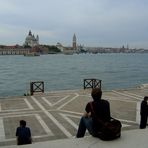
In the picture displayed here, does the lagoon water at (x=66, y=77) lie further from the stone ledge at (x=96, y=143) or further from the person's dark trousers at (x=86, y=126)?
the stone ledge at (x=96, y=143)

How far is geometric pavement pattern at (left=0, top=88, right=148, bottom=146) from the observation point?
1299 centimetres

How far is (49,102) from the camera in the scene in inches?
792

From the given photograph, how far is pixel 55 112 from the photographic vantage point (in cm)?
1706

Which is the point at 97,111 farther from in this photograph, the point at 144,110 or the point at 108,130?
the point at 144,110

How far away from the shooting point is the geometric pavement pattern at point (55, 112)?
42.6ft

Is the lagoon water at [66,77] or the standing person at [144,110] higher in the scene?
the standing person at [144,110]

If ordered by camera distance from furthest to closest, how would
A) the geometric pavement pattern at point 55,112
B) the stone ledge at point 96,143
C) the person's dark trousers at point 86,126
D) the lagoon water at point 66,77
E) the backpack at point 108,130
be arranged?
the lagoon water at point 66,77 → the geometric pavement pattern at point 55,112 → the person's dark trousers at point 86,126 → the backpack at point 108,130 → the stone ledge at point 96,143

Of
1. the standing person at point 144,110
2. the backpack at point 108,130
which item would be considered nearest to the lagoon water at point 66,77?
the standing person at point 144,110

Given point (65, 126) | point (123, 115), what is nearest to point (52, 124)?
point (65, 126)

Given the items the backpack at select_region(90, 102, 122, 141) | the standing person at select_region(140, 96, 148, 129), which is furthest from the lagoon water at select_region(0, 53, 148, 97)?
the backpack at select_region(90, 102, 122, 141)

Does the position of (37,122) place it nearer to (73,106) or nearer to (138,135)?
(73,106)

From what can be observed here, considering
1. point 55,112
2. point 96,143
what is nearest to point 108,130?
point 96,143

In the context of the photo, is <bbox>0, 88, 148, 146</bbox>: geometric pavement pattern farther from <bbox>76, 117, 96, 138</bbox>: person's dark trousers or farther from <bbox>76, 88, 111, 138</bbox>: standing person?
<bbox>76, 88, 111, 138</bbox>: standing person

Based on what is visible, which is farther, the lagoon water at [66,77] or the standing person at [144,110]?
the lagoon water at [66,77]
